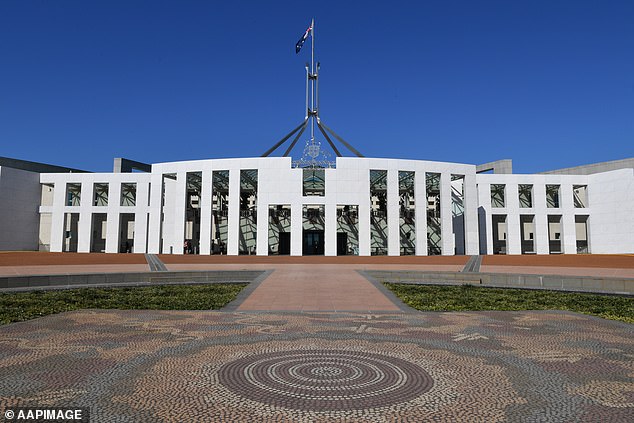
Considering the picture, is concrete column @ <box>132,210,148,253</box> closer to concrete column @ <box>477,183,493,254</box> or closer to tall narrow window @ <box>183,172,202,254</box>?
tall narrow window @ <box>183,172,202,254</box>

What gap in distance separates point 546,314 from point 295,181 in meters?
28.6

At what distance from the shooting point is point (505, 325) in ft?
25.6

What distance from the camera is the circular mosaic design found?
3.93 m

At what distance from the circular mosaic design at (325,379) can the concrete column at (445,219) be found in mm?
34040

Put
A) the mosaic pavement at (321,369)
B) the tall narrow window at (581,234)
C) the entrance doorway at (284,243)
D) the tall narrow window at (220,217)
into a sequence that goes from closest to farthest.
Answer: the mosaic pavement at (321,369) → the tall narrow window at (220,217) → the entrance doorway at (284,243) → the tall narrow window at (581,234)

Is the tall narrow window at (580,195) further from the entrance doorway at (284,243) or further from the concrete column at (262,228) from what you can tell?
the concrete column at (262,228)

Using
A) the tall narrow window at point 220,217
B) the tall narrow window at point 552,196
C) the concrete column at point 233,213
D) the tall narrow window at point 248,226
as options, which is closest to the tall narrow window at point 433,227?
the tall narrow window at point 552,196

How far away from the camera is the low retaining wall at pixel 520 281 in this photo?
13.9 metres

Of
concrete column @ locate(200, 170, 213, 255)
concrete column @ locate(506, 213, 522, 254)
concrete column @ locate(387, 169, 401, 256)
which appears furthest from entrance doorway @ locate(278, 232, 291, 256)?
concrete column @ locate(506, 213, 522, 254)

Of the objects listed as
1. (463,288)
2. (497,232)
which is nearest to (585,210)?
(497,232)

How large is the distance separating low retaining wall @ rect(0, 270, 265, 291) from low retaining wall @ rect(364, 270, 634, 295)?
6.44 meters

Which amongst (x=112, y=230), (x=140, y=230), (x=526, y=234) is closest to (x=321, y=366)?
(x=140, y=230)

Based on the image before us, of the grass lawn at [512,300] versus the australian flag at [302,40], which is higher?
the australian flag at [302,40]

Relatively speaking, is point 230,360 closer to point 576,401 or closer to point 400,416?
point 400,416
